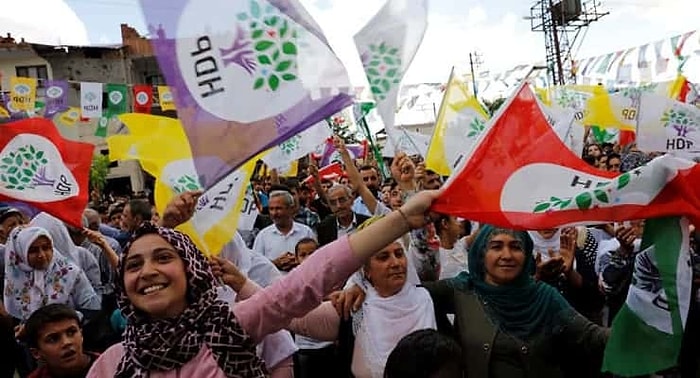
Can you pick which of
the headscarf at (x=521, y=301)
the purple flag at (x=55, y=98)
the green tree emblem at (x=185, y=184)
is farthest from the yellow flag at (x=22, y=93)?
the headscarf at (x=521, y=301)

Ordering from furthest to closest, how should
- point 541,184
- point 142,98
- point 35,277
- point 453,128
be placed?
point 142,98, point 453,128, point 35,277, point 541,184

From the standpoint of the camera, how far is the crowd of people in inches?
73.0

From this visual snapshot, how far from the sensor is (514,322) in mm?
2596

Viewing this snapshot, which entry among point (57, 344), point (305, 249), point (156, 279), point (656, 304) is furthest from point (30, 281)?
point (656, 304)

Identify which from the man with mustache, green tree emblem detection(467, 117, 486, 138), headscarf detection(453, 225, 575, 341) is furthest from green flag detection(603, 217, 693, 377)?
green tree emblem detection(467, 117, 486, 138)

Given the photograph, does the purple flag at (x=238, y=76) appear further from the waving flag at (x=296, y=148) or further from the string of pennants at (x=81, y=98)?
the string of pennants at (x=81, y=98)

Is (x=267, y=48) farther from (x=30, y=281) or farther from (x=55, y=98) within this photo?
(x=55, y=98)

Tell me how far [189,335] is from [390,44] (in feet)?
7.82

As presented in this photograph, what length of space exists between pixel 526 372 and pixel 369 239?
3.51 ft

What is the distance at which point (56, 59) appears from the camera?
31609 mm

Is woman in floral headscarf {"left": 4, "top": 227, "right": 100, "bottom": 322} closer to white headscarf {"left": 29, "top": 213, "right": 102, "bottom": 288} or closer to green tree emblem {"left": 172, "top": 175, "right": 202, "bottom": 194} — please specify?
white headscarf {"left": 29, "top": 213, "right": 102, "bottom": 288}

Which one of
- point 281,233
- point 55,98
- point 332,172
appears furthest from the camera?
point 55,98

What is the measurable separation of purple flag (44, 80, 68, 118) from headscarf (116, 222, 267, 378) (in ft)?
38.3

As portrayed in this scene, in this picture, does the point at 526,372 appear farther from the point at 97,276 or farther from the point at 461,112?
the point at 461,112
